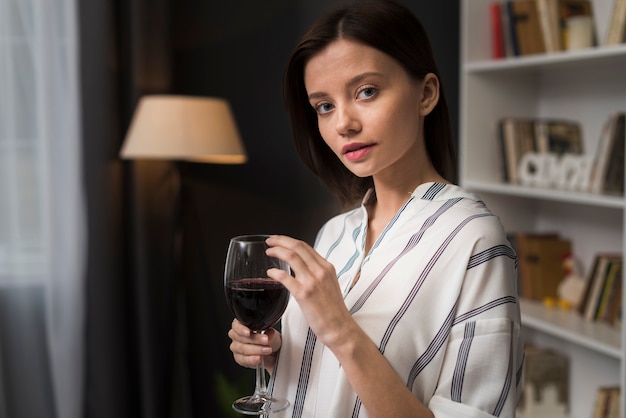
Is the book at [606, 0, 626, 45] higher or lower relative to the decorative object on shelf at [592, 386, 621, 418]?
higher

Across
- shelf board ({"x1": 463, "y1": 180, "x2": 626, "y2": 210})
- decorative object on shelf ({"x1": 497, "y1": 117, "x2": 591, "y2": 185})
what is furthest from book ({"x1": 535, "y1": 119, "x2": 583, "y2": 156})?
shelf board ({"x1": 463, "y1": 180, "x2": 626, "y2": 210})

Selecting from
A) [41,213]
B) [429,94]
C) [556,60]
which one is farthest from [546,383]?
[429,94]

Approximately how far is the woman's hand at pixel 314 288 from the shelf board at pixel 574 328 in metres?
1.91

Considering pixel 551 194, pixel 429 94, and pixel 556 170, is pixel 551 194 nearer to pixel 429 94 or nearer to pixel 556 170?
pixel 556 170

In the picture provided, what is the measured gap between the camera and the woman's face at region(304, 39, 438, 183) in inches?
45.6

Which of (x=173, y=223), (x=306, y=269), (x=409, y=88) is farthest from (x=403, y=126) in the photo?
(x=173, y=223)

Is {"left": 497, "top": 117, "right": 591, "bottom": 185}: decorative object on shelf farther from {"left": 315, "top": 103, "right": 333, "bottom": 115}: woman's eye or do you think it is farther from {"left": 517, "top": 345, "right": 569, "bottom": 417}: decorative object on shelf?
{"left": 315, "top": 103, "right": 333, "bottom": 115}: woman's eye

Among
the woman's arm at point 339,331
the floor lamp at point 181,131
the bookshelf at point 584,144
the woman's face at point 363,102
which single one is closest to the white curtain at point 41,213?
the floor lamp at point 181,131

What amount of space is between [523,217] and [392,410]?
259 centimetres

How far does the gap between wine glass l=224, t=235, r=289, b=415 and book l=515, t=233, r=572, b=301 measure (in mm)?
2367

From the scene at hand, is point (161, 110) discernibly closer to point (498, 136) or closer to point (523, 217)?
point (498, 136)

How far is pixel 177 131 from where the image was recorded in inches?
110

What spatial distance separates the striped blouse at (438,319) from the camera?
3.59ft

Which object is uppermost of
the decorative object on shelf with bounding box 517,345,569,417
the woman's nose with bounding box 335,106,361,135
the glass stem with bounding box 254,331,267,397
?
the woman's nose with bounding box 335,106,361,135
